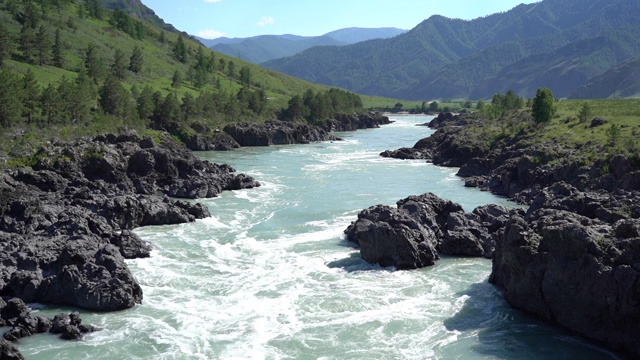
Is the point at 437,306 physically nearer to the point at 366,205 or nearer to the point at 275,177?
the point at 366,205

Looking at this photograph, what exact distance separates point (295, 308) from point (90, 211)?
72.3ft

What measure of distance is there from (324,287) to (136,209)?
20701 mm

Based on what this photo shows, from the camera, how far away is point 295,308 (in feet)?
109

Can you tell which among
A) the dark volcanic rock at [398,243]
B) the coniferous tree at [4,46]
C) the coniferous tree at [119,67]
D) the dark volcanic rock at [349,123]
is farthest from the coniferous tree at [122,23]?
the dark volcanic rock at [398,243]

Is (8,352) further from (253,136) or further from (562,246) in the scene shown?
(253,136)

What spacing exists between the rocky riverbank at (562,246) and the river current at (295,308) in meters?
1.01

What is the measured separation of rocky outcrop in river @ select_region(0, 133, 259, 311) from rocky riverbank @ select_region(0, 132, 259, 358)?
0.19ft

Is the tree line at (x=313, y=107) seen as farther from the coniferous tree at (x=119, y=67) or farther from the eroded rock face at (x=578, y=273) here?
the eroded rock face at (x=578, y=273)

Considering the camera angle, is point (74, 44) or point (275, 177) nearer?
point (275, 177)

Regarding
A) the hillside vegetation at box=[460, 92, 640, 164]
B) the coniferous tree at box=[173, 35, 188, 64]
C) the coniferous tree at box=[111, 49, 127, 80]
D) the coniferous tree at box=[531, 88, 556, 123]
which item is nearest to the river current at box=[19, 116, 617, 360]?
the hillside vegetation at box=[460, 92, 640, 164]

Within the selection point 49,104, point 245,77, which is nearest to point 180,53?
point 245,77

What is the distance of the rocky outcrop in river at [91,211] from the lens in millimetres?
33000

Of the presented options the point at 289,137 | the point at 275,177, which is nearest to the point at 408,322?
the point at 275,177

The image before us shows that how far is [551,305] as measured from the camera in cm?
3062
